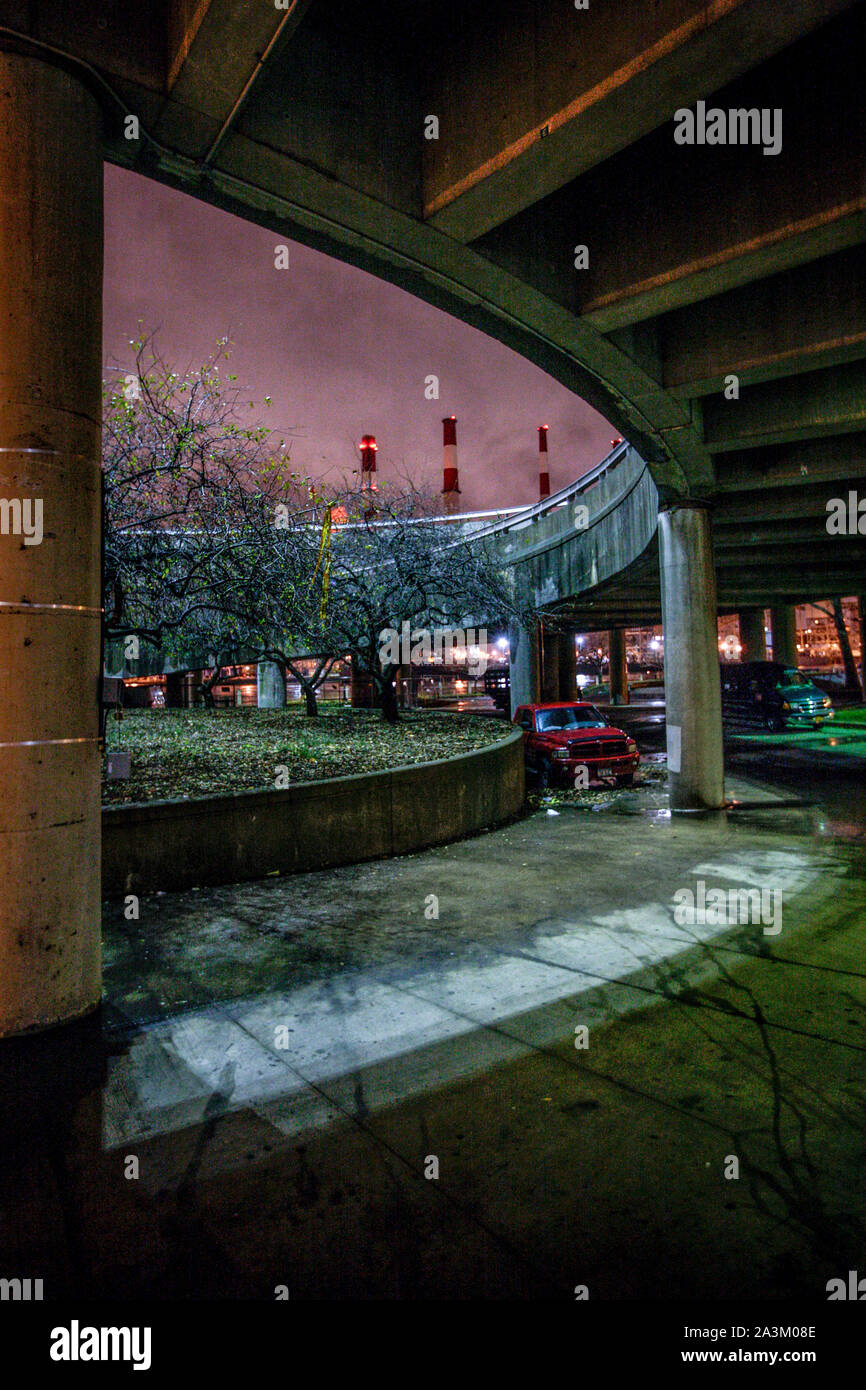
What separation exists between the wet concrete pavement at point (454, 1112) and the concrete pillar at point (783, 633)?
41.7 m

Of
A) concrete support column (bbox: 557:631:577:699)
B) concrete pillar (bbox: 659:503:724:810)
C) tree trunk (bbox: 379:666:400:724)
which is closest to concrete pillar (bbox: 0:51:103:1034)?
concrete pillar (bbox: 659:503:724:810)

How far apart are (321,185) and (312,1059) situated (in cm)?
587

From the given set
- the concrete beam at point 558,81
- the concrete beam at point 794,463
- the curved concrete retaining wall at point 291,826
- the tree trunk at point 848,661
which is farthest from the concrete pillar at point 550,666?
the concrete beam at point 558,81

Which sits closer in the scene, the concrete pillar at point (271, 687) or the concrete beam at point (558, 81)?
the concrete beam at point (558, 81)

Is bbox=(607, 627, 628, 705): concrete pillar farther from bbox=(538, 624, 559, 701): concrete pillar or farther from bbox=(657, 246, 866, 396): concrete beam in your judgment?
bbox=(657, 246, 866, 396): concrete beam

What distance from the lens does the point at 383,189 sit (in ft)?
17.7

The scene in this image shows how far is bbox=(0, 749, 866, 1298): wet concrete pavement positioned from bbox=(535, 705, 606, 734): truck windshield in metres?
9.47

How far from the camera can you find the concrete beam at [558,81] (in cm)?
408

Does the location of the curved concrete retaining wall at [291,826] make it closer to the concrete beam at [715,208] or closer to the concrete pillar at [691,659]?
the concrete pillar at [691,659]

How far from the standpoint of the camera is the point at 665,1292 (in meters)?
2.42

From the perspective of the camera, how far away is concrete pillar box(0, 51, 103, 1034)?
423 cm

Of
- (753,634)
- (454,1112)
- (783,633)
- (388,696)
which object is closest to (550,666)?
(783,633)

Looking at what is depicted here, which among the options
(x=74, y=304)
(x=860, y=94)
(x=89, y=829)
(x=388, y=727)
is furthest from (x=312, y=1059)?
(x=388, y=727)

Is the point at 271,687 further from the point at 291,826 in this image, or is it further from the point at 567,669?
the point at 291,826
